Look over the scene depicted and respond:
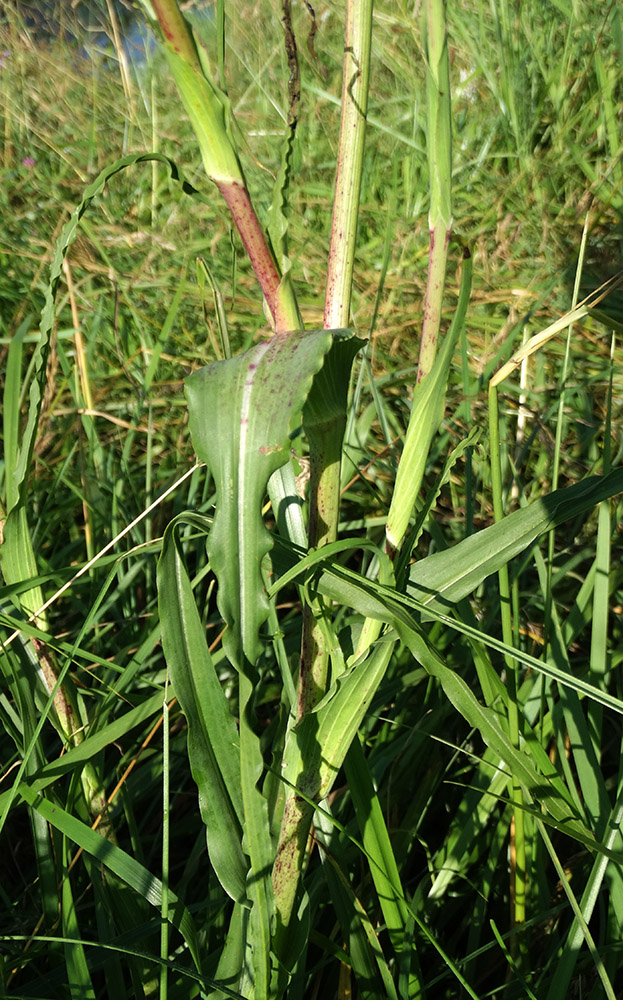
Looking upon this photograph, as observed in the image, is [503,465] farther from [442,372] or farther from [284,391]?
[284,391]

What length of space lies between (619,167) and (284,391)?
1.27m

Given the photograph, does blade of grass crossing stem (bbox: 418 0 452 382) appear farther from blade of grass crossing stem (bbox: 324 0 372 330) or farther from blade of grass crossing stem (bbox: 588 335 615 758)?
blade of grass crossing stem (bbox: 588 335 615 758)

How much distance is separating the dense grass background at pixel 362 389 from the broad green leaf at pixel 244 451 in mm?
191

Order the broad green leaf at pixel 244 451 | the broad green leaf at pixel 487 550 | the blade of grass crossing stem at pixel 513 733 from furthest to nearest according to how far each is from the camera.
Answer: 1. the blade of grass crossing stem at pixel 513 733
2. the broad green leaf at pixel 487 550
3. the broad green leaf at pixel 244 451

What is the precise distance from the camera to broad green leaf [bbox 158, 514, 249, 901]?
446 millimetres

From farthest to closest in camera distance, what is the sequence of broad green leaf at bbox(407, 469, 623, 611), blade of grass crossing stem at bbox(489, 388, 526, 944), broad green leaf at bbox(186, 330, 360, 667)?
1. blade of grass crossing stem at bbox(489, 388, 526, 944)
2. broad green leaf at bbox(407, 469, 623, 611)
3. broad green leaf at bbox(186, 330, 360, 667)

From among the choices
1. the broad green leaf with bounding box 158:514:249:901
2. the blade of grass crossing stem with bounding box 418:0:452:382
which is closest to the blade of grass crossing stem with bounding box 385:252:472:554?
the blade of grass crossing stem with bounding box 418:0:452:382

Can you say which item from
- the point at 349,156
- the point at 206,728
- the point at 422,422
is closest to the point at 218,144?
the point at 349,156

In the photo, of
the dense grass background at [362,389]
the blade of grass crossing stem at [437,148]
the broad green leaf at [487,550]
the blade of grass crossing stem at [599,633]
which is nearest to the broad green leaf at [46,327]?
the dense grass background at [362,389]

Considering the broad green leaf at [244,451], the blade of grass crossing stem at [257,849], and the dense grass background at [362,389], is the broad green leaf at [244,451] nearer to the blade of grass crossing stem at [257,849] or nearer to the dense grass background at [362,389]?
the blade of grass crossing stem at [257,849]

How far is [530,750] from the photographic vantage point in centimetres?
62

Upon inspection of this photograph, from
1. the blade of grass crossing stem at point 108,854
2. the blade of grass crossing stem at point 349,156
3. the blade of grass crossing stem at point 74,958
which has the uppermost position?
the blade of grass crossing stem at point 349,156

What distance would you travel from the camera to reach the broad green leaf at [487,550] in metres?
0.48

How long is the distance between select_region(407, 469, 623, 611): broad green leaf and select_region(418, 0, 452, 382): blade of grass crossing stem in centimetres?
11
